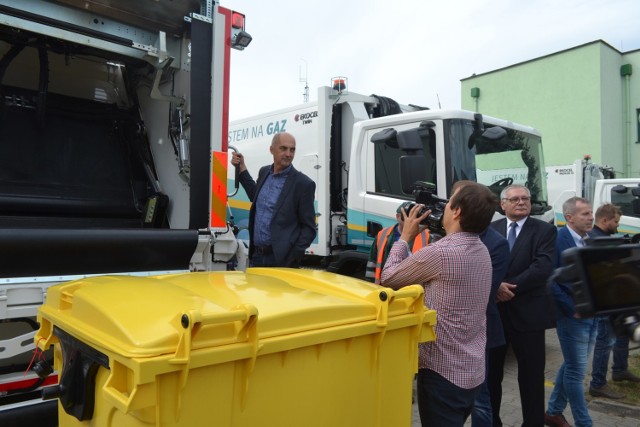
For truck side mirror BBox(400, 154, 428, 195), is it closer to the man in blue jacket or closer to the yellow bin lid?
the man in blue jacket

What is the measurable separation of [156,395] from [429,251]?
1.11 meters

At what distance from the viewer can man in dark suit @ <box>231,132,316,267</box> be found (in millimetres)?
3271

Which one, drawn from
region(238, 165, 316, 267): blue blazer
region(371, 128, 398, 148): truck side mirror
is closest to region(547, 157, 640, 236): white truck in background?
region(371, 128, 398, 148): truck side mirror

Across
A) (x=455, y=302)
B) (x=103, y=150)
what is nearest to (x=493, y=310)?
(x=455, y=302)

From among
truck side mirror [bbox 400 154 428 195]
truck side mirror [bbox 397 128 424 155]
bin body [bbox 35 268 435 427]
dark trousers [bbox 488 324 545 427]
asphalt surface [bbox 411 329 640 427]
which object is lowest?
asphalt surface [bbox 411 329 640 427]

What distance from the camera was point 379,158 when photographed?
4832 millimetres

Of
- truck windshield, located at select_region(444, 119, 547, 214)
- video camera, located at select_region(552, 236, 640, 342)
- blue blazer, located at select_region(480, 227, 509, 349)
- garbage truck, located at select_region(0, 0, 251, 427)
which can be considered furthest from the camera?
→ truck windshield, located at select_region(444, 119, 547, 214)

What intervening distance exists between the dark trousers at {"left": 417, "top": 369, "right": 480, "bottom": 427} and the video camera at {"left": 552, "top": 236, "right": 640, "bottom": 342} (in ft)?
2.54

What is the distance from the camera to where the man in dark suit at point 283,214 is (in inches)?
129

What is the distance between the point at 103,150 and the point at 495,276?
3.00 meters

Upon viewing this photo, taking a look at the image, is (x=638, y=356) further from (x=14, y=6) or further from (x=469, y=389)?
(x=14, y=6)

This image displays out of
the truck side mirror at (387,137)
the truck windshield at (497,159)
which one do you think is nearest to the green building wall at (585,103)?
the truck windshield at (497,159)

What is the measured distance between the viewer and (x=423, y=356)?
76.1 inches

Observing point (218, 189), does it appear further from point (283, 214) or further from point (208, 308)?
point (208, 308)
